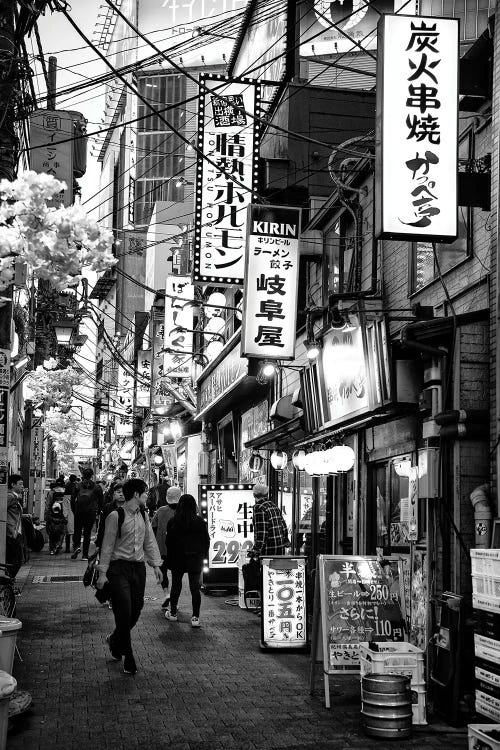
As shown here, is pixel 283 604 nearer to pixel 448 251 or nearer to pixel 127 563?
pixel 127 563

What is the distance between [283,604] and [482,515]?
3893 mm

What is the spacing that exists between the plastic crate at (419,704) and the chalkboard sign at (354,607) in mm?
801

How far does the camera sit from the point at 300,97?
20.0 metres

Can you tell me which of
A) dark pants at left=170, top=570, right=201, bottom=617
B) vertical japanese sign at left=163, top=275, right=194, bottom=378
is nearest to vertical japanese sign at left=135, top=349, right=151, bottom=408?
vertical japanese sign at left=163, top=275, right=194, bottom=378

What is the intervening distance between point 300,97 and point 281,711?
14.4 meters

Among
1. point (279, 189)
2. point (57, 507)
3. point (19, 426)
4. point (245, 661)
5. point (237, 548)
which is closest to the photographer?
point (245, 661)

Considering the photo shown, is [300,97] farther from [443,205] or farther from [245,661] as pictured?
[245,661]

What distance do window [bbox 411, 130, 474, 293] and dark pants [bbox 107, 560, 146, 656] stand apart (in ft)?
16.5

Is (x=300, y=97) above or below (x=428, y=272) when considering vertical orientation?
above

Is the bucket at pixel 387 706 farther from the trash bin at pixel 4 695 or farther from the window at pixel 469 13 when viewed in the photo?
the window at pixel 469 13

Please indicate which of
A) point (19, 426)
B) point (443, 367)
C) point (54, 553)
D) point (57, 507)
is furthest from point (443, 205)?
point (19, 426)

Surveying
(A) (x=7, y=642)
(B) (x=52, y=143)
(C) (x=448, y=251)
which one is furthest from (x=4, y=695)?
(B) (x=52, y=143)

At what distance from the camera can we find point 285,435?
57.2 feet

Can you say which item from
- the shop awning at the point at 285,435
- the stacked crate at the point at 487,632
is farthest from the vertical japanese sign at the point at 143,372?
the stacked crate at the point at 487,632
